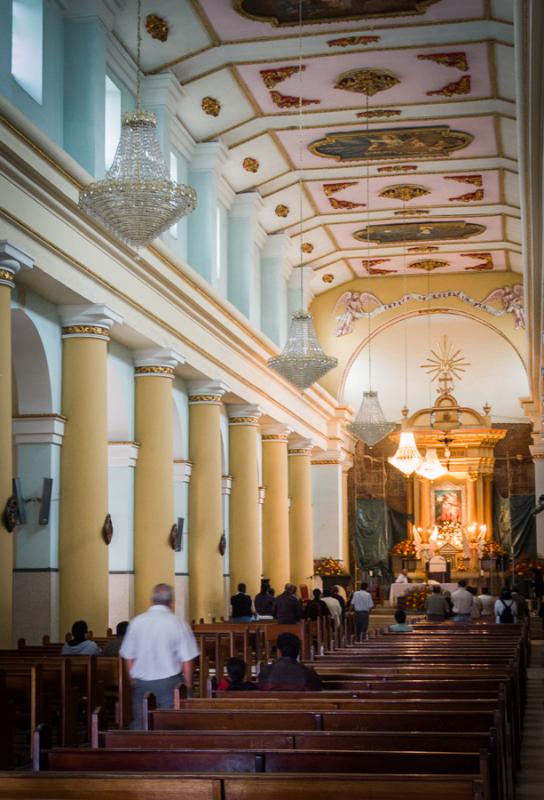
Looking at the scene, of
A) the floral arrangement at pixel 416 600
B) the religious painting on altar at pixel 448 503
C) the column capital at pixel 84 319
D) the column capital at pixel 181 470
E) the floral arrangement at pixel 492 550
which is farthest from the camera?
the religious painting on altar at pixel 448 503

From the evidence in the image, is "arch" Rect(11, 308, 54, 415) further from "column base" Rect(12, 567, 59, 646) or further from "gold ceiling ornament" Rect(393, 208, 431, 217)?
"gold ceiling ornament" Rect(393, 208, 431, 217)

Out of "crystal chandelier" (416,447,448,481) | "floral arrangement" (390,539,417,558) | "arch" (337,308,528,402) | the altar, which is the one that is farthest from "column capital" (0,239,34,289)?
"floral arrangement" (390,539,417,558)

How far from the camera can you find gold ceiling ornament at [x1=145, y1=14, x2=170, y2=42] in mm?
14297

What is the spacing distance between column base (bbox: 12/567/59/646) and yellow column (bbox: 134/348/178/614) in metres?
2.87

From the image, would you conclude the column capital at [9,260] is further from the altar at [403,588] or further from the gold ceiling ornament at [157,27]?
the altar at [403,588]

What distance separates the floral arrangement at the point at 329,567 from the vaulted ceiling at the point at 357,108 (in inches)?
326

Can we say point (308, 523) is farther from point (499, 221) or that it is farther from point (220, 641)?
point (220, 641)

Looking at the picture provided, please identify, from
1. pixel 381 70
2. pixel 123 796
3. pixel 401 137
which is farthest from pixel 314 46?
pixel 123 796

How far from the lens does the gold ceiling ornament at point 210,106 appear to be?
1712cm

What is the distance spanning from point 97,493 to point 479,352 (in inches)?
847

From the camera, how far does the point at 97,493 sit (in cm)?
1332

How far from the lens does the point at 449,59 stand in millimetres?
16062

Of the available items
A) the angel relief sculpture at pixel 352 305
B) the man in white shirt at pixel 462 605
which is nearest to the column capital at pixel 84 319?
the man in white shirt at pixel 462 605

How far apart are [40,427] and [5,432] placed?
262 cm
